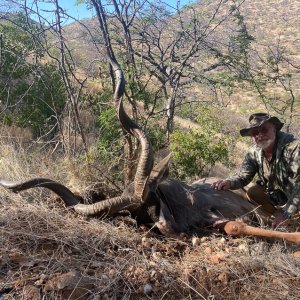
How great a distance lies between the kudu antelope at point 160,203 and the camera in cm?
398

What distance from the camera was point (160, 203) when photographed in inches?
161

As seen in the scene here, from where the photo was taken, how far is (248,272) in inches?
135

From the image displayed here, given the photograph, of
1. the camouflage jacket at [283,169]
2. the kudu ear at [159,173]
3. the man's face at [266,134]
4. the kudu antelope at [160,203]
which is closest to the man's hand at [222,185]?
the camouflage jacket at [283,169]

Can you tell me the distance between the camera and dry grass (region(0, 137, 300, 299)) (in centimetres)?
310

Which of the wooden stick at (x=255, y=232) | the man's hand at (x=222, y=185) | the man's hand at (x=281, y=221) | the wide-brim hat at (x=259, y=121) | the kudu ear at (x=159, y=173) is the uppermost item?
the wide-brim hat at (x=259, y=121)

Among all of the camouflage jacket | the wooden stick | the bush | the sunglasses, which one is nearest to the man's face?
the sunglasses

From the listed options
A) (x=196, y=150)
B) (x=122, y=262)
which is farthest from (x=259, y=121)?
(x=122, y=262)

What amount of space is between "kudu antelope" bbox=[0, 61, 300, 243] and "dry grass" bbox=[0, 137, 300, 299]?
4.5 inches

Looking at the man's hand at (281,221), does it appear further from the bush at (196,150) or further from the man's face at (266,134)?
the bush at (196,150)

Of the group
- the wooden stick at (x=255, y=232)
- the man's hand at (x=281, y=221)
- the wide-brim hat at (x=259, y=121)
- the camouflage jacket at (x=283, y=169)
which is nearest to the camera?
the wooden stick at (x=255, y=232)

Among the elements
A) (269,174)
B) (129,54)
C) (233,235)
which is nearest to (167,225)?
(233,235)

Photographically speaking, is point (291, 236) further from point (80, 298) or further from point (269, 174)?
point (80, 298)

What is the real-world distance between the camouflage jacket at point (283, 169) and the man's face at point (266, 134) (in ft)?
0.34

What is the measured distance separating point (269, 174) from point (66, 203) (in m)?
2.33
